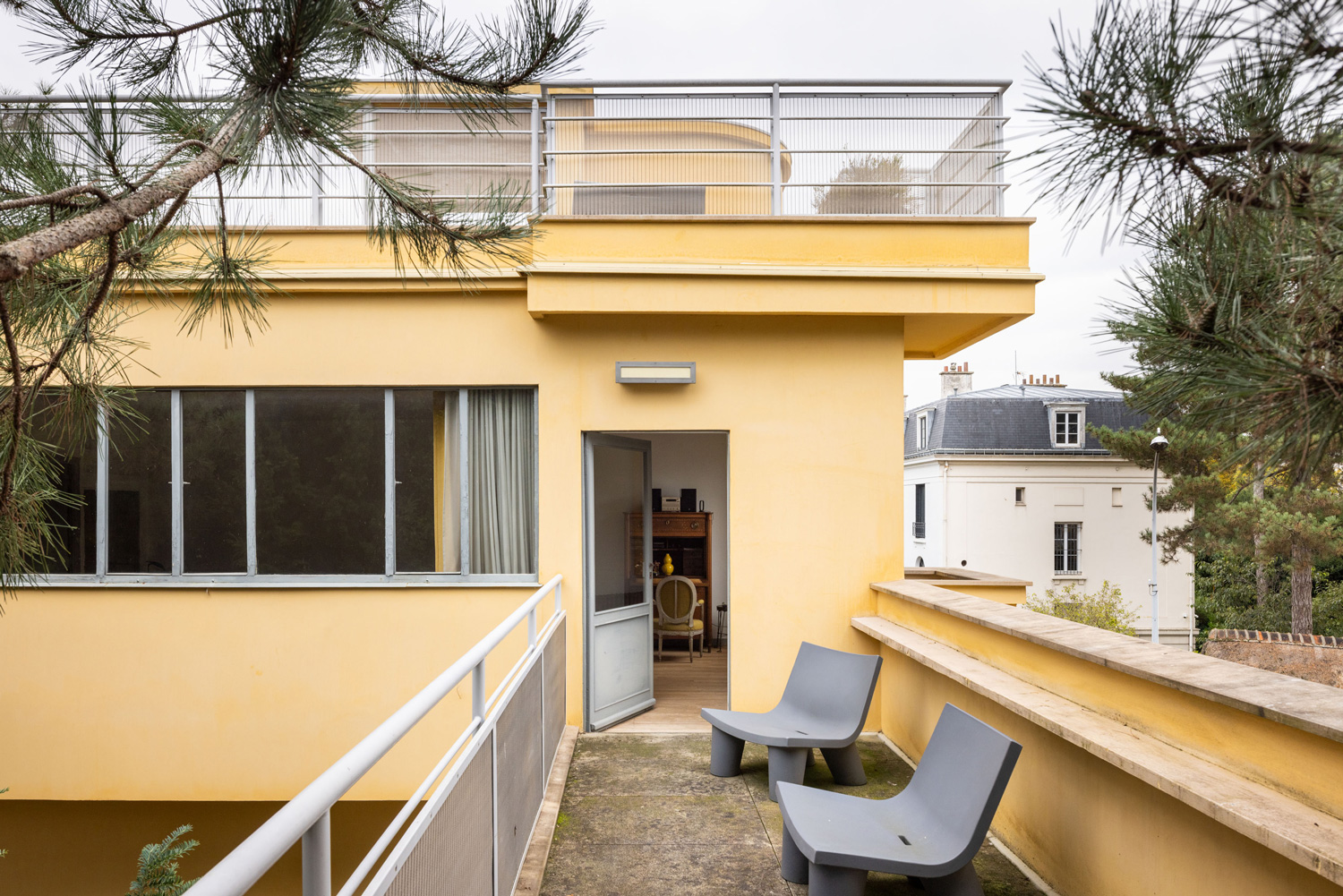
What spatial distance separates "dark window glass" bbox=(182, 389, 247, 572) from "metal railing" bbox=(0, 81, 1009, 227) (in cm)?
141

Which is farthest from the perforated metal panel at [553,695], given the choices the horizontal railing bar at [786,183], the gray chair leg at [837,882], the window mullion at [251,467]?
the horizontal railing bar at [786,183]

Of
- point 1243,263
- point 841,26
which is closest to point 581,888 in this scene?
point 1243,263

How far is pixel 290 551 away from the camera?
5.69 m

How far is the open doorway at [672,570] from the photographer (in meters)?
5.80

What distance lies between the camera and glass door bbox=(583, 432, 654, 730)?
224 inches

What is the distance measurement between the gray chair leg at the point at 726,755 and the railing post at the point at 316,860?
3.54 metres

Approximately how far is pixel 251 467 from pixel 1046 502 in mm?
27158

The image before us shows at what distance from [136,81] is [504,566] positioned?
3841 mm

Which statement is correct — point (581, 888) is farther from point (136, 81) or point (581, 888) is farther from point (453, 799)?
point (136, 81)

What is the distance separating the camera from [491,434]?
228 inches

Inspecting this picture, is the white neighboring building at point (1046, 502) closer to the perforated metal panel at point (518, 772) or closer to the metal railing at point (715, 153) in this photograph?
the metal railing at point (715, 153)

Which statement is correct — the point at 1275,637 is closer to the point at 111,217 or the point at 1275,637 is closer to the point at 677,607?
the point at 677,607

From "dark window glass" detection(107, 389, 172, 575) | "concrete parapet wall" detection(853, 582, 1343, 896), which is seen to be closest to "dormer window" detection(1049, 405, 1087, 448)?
"concrete parapet wall" detection(853, 582, 1343, 896)

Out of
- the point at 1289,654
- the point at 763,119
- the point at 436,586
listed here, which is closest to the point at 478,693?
the point at 436,586
